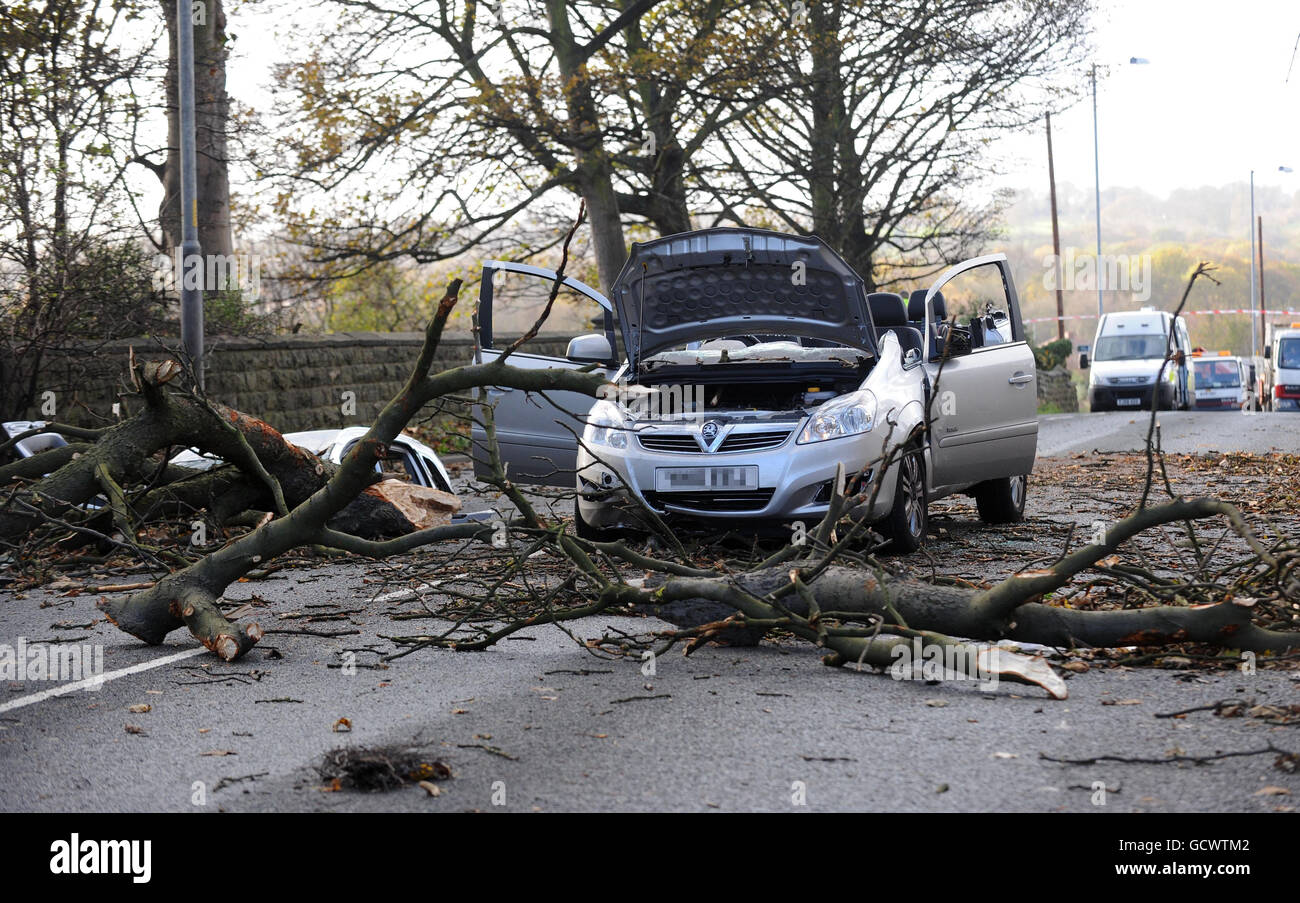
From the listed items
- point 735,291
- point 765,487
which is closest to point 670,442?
point 765,487

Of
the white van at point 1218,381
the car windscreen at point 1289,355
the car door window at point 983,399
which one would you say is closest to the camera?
the car door window at point 983,399

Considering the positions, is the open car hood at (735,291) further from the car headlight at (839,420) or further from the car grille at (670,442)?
the car grille at (670,442)

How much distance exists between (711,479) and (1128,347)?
33.5 meters

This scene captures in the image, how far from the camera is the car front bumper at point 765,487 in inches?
345

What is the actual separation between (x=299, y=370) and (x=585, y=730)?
54.7ft

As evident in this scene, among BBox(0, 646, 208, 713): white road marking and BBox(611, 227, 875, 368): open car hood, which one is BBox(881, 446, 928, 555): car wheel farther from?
BBox(0, 646, 208, 713): white road marking

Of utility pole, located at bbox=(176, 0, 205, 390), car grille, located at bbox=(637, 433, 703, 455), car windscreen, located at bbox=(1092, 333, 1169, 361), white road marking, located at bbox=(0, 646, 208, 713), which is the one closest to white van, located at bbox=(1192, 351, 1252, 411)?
car windscreen, located at bbox=(1092, 333, 1169, 361)

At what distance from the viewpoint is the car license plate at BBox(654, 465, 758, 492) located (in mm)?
8797

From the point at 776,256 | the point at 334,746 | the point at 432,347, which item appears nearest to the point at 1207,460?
the point at 776,256

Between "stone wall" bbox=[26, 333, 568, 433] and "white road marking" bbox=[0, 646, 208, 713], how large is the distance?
948cm

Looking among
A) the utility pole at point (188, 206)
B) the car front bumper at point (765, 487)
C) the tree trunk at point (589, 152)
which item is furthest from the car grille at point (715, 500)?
the tree trunk at point (589, 152)

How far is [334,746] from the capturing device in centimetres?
490

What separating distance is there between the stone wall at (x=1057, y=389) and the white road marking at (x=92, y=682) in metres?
39.2
